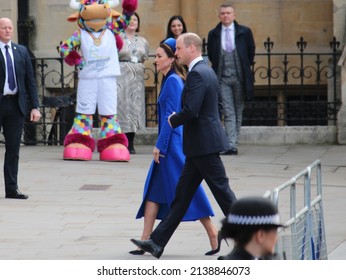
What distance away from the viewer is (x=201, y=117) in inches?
389

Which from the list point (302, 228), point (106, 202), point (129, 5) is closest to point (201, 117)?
point (302, 228)

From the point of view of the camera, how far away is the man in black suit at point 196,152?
32.3 ft

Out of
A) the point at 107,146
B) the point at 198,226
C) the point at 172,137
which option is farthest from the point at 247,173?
the point at 172,137

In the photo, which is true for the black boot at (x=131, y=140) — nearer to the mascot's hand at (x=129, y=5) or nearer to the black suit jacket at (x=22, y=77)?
the mascot's hand at (x=129, y=5)

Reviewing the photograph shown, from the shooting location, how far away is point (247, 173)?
15.0 m

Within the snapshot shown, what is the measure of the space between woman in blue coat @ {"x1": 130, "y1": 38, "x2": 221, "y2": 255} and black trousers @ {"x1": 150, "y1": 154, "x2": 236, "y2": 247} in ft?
1.15

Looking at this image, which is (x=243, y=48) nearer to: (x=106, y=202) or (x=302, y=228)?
(x=106, y=202)

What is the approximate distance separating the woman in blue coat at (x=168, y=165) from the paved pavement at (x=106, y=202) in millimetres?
266

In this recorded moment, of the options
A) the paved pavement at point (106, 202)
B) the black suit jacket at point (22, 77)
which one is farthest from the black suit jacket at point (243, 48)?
the black suit jacket at point (22, 77)

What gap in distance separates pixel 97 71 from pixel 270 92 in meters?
4.16

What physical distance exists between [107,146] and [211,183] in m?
6.11

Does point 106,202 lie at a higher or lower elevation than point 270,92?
lower

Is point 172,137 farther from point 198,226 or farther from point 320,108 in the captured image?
point 320,108

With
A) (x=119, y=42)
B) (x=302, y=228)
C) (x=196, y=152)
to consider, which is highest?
(x=119, y=42)
